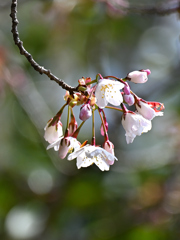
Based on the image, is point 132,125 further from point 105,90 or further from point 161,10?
point 161,10

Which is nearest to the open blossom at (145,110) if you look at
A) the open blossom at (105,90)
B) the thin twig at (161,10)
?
the open blossom at (105,90)

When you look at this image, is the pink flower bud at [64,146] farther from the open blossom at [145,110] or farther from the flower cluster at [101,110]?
the open blossom at [145,110]

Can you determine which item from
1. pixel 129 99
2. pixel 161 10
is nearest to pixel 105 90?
pixel 129 99

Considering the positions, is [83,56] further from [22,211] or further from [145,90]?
[22,211]

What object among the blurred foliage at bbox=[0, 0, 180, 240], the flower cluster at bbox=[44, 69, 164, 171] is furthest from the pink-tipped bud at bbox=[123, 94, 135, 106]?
the blurred foliage at bbox=[0, 0, 180, 240]

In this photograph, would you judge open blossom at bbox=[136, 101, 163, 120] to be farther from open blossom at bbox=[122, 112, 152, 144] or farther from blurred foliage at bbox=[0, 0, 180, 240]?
blurred foliage at bbox=[0, 0, 180, 240]

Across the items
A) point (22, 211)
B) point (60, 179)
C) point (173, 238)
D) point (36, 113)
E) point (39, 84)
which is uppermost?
point (39, 84)

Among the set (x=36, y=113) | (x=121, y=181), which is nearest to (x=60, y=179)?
(x=121, y=181)
